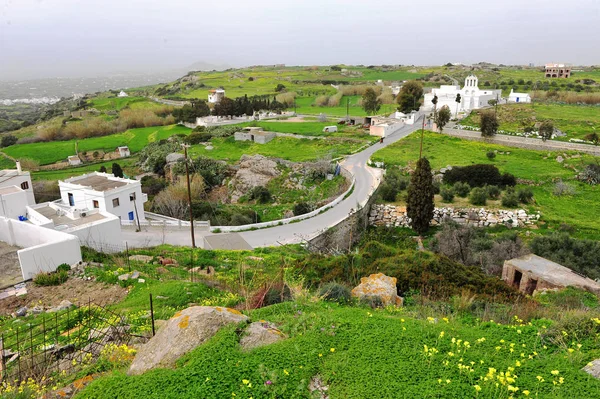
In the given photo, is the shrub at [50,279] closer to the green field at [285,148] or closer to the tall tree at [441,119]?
the green field at [285,148]

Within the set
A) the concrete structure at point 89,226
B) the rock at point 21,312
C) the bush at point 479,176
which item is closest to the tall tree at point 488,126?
the bush at point 479,176

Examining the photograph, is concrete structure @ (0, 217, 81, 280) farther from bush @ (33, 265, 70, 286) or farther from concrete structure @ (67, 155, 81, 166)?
concrete structure @ (67, 155, 81, 166)

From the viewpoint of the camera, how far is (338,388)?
16.6 ft

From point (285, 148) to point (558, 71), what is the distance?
83449mm

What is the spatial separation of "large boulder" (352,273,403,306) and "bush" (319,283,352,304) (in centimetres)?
33

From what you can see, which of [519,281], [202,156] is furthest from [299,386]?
[202,156]

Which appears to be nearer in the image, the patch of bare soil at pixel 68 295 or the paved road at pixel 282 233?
the patch of bare soil at pixel 68 295

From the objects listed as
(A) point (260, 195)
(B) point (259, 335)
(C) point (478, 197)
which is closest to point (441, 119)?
(C) point (478, 197)

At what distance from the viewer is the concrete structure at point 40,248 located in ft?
→ 41.3

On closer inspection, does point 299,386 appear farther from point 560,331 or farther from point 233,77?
point 233,77

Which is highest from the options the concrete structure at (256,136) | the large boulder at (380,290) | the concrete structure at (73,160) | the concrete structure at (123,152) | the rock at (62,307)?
the large boulder at (380,290)

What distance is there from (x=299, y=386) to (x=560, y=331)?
14.2ft

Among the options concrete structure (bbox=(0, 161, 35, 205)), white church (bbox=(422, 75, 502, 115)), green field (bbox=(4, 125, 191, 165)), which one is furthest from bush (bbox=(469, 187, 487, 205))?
green field (bbox=(4, 125, 191, 165))

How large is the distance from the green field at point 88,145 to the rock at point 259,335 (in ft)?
173
